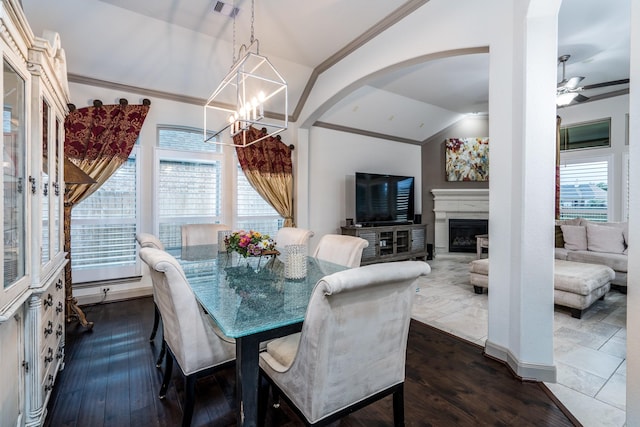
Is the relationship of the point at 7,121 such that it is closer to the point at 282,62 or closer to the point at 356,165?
the point at 282,62

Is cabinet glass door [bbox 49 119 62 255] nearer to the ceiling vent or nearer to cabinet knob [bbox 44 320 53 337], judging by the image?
cabinet knob [bbox 44 320 53 337]

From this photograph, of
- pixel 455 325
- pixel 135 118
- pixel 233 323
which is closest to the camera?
pixel 233 323

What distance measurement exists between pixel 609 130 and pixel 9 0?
7761 millimetres

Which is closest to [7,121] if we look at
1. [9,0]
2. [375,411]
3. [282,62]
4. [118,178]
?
[9,0]

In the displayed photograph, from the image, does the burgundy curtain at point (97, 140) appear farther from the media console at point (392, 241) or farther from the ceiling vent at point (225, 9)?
the media console at point (392, 241)

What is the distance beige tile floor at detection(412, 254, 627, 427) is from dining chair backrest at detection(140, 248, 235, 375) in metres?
2.14

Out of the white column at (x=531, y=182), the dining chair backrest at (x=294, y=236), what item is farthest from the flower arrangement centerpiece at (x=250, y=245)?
the white column at (x=531, y=182)

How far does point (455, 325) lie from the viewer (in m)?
3.04

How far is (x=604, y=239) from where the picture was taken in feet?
14.2

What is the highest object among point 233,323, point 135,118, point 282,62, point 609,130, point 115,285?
point 282,62

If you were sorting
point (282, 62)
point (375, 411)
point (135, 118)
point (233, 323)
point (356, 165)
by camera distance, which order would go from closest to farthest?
1. point (233, 323)
2. point (375, 411)
3. point (135, 118)
4. point (282, 62)
5. point (356, 165)

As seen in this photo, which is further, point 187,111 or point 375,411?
point 187,111

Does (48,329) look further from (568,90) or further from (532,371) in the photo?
(568,90)

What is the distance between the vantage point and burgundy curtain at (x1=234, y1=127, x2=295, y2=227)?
14.9ft
